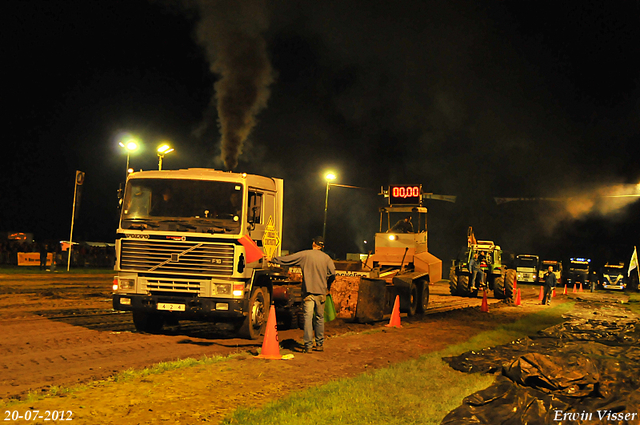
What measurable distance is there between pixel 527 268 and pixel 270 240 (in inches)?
1685

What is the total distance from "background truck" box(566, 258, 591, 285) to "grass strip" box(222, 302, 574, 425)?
43.7 meters

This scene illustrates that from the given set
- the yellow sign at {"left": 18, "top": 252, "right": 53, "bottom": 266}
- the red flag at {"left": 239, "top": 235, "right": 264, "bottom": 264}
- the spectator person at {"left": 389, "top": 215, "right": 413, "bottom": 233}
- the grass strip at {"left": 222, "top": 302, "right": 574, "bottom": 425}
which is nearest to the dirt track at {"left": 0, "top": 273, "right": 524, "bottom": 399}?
the grass strip at {"left": 222, "top": 302, "right": 574, "bottom": 425}

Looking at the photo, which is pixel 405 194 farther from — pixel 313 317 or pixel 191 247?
pixel 191 247

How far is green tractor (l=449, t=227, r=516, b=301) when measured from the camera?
94.0 ft

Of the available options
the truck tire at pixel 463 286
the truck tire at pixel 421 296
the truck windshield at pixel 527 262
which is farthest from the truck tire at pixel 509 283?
the truck windshield at pixel 527 262

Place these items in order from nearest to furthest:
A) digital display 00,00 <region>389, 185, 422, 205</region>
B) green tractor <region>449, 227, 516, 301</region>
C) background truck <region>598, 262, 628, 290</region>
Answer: digital display 00,00 <region>389, 185, 422, 205</region>
green tractor <region>449, 227, 516, 301</region>
background truck <region>598, 262, 628, 290</region>

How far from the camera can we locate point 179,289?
10.4 metres

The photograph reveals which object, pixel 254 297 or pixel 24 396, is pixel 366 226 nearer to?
pixel 254 297

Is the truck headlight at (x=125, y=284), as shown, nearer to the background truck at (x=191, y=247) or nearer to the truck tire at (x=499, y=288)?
the background truck at (x=191, y=247)

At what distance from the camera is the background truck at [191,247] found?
1030 centimetres

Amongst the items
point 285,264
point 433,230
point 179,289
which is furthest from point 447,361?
point 433,230

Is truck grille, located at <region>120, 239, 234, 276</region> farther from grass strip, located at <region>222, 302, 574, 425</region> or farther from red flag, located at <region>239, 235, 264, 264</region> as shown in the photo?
grass strip, located at <region>222, 302, 574, 425</region>

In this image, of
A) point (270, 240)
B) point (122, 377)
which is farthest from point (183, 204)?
point (122, 377)

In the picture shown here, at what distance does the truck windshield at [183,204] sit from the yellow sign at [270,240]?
4.00 feet
